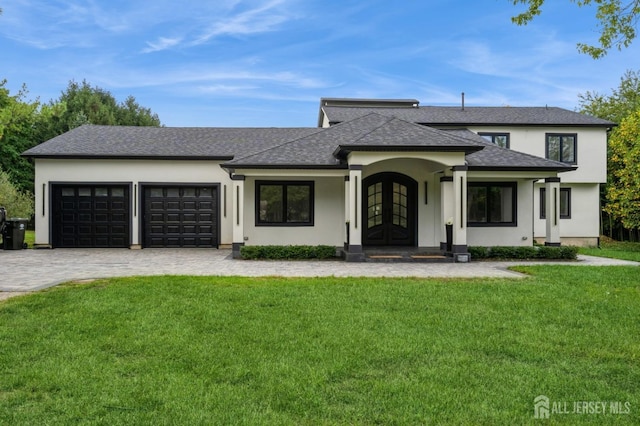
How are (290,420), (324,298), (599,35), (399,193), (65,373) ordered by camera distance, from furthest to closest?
1. (399,193)
2. (599,35)
3. (324,298)
4. (65,373)
5. (290,420)

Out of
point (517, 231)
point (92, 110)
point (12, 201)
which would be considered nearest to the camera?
point (517, 231)

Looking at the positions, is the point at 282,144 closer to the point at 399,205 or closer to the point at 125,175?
the point at 399,205

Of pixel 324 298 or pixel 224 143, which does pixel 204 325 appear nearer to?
pixel 324 298

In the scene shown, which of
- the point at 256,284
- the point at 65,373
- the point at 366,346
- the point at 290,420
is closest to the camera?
the point at 290,420

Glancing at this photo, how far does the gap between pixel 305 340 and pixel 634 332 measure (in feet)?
13.3

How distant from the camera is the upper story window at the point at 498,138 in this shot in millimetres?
20516

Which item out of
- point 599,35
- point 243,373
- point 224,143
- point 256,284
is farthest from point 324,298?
point 224,143

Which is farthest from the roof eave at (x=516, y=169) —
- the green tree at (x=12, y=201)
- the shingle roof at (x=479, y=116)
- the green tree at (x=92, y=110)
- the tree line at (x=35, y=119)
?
the green tree at (x=92, y=110)

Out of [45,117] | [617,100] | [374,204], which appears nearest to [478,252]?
[374,204]

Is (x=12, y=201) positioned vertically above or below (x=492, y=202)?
above

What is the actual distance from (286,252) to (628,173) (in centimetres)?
1909

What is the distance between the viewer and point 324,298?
703 centimetres

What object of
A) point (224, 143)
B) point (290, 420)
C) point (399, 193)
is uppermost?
point (224, 143)

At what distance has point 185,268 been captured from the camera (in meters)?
10.9
